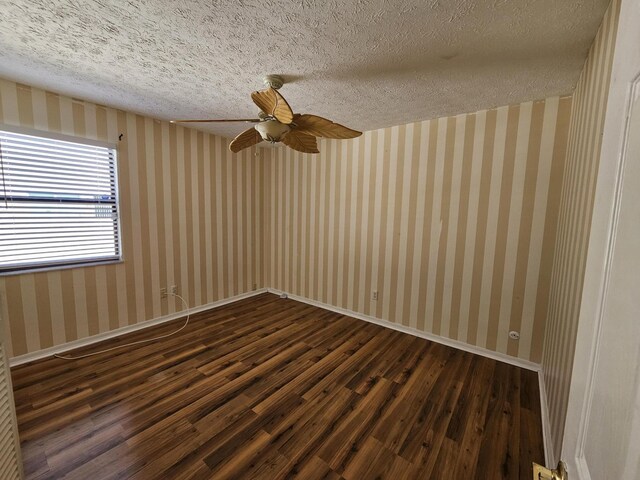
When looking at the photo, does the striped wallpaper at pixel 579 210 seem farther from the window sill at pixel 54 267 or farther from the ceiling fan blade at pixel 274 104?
the window sill at pixel 54 267

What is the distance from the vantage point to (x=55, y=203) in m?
2.45

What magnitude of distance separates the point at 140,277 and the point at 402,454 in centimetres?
315

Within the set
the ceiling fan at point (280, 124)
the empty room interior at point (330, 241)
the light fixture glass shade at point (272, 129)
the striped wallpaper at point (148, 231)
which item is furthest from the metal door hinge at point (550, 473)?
the striped wallpaper at point (148, 231)

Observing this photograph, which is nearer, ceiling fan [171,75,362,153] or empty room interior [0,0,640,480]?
empty room interior [0,0,640,480]

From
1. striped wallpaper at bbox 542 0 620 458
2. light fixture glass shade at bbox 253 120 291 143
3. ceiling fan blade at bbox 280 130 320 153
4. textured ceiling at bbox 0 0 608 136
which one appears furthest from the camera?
ceiling fan blade at bbox 280 130 320 153

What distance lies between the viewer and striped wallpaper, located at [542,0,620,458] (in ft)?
4.01

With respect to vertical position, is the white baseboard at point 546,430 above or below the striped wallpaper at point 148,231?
below

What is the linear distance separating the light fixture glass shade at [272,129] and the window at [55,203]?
2.02 m

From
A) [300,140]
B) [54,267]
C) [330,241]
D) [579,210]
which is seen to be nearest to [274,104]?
[300,140]

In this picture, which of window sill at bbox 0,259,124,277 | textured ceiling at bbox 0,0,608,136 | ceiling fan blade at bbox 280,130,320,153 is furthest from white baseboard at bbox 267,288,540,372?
window sill at bbox 0,259,124,277

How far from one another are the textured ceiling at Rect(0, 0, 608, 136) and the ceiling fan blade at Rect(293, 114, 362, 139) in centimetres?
37

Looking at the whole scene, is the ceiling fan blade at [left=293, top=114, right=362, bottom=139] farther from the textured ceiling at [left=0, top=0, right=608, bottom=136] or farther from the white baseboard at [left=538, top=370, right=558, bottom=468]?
the white baseboard at [left=538, top=370, right=558, bottom=468]

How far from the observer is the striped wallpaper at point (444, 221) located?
7.80 feet

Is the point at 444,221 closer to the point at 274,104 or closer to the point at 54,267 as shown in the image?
the point at 274,104
